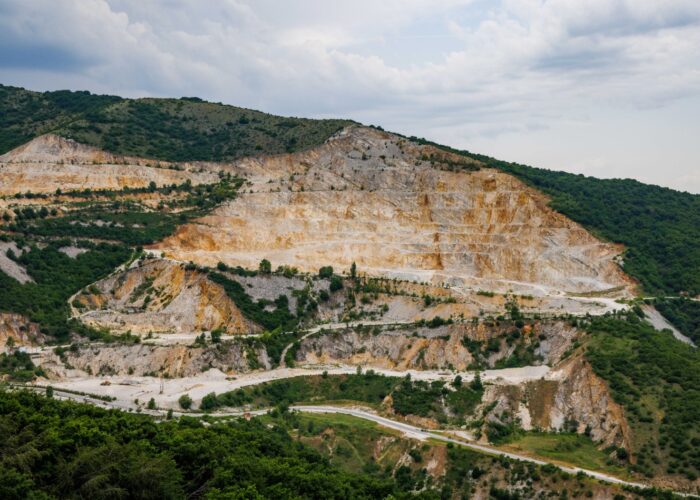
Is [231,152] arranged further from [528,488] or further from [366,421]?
[528,488]

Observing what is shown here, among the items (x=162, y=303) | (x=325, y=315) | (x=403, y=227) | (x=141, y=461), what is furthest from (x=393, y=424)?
(x=403, y=227)

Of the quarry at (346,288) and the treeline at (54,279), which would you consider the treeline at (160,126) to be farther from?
the treeline at (54,279)

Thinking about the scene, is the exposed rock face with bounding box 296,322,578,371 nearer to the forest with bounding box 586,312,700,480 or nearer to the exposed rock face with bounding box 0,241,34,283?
the forest with bounding box 586,312,700,480

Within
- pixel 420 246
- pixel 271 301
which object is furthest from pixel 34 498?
pixel 420 246

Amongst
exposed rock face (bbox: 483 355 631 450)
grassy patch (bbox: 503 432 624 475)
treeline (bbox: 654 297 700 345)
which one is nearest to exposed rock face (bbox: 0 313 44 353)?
exposed rock face (bbox: 483 355 631 450)

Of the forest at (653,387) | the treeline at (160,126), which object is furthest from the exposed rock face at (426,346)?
the treeline at (160,126)

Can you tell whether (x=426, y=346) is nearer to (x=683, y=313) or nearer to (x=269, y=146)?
(x=683, y=313)
